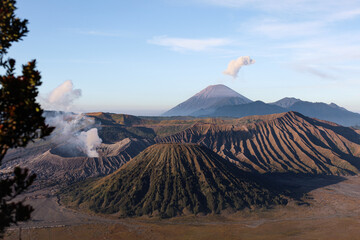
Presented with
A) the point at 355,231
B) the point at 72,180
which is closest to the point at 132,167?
the point at 72,180

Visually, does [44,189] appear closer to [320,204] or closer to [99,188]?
[99,188]

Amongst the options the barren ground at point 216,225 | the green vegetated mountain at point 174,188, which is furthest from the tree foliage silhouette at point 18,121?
the green vegetated mountain at point 174,188

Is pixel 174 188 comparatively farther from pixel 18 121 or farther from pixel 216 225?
pixel 18 121

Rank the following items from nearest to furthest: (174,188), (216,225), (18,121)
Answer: (18,121), (216,225), (174,188)

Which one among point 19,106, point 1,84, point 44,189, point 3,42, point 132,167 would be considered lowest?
point 44,189

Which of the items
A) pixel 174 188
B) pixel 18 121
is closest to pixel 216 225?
pixel 174 188

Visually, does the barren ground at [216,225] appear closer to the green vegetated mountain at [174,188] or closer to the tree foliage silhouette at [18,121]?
the green vegetated mountain at [174,188]

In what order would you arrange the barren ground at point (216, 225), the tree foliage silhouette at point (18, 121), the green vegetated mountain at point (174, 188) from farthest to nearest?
the green vegetated mountain at point (174, 188) < the barren ground at point (216, 225) < the tree foliage silhouette at point (18, 121)

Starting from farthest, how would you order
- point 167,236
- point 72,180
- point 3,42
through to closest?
point 72,180 → point 167,236 → point 3,42
